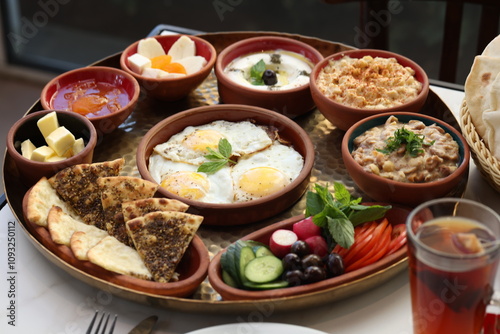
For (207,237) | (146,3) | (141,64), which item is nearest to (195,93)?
(141,64)

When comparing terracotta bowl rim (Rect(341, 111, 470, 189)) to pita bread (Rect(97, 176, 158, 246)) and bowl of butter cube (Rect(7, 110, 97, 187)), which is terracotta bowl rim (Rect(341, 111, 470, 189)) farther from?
bowl of butter cube (Rect(7, 110, 97, 187))

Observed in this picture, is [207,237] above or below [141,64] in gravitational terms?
below

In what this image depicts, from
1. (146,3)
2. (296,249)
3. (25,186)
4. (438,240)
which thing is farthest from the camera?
(146,3)

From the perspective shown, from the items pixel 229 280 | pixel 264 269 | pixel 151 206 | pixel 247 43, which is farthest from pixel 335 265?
pixel 247 43

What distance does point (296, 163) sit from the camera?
3.15m

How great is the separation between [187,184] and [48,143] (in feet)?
2.24

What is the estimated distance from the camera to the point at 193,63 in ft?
12.3

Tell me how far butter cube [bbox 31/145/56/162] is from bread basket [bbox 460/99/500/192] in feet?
6.22

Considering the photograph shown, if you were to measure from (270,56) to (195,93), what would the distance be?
19.9 inches

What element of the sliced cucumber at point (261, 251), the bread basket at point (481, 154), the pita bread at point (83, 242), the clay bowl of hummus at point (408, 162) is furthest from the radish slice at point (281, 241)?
the bread basket at point (481, 154)

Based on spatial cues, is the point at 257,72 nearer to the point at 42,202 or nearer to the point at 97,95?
the point at 97,95

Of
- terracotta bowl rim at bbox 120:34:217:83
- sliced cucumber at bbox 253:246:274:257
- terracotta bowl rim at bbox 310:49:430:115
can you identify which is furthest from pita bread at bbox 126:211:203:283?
terracotta bowl rim at bbox 120:34:217:83

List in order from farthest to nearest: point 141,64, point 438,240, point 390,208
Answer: point 141,64
point 390,208
point 438,240

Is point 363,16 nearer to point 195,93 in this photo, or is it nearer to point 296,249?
point 195,93
